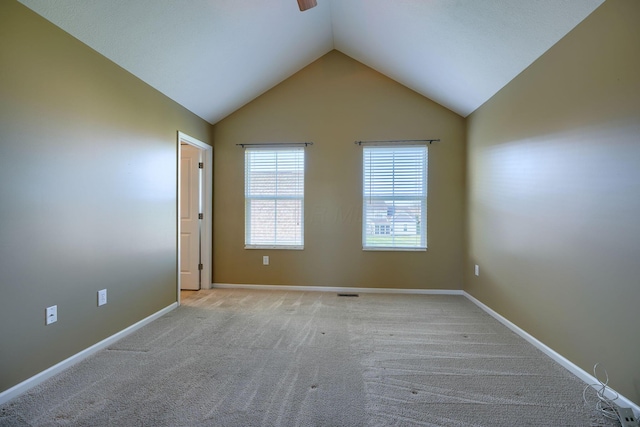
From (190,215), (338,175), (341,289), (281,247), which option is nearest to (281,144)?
(338,175)

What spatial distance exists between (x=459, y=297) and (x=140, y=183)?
12.8 ft

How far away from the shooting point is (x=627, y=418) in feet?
4.55

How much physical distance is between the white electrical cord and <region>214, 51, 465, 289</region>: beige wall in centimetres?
197

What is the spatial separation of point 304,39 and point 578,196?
3.07 meters

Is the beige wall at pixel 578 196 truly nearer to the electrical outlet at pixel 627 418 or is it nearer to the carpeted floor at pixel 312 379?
the electrical outlet at pixel 627 418

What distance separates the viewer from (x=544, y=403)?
1562mm

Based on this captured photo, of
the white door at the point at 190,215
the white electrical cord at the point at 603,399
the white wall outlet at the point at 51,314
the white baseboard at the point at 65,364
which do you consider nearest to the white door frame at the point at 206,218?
the white door at the point at 190,215

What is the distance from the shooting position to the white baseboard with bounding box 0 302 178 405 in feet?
5.17

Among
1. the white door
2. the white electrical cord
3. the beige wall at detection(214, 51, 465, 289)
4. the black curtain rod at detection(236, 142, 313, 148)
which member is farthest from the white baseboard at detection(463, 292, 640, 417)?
the white door

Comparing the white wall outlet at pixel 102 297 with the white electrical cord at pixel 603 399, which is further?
the white wall outlet at pixel 102 297

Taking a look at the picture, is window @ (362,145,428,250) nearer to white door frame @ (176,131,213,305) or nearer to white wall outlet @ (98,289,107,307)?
white door frame @ (176,131,213,305)

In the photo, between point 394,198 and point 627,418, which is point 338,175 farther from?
point 627,418

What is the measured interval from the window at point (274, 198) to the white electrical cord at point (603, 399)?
2.94m

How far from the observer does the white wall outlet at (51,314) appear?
1.79m
